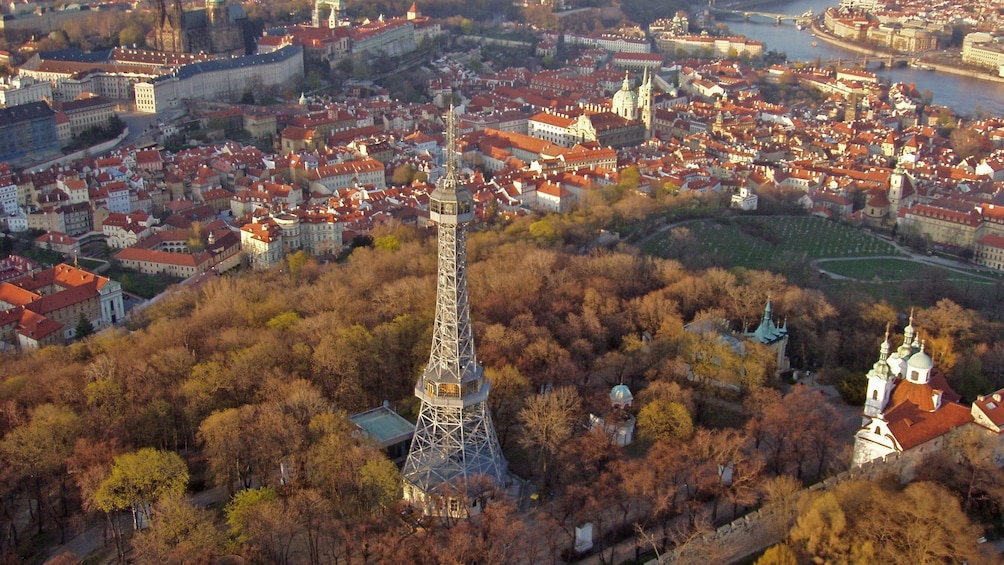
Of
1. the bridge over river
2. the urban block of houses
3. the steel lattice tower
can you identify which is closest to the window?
the steel lattice tower

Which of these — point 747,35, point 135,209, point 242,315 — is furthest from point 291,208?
point 747,35

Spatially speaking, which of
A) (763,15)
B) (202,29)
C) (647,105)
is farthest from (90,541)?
(763,15)

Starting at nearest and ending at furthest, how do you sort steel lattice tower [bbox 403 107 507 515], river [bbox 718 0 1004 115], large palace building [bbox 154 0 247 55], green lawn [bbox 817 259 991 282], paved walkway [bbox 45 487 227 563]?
paved walkway [bbox 45 487 227 563] < steel lattice tower [bbox 403 107 507 515] < green lawn [bbox 817 259 991 282] < large palace building [bbox 154 0 247 55] < river [bbox 718 0 1004 115]

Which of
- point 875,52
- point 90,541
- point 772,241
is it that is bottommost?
point 772,241

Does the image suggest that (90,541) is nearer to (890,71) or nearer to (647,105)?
(647,105)

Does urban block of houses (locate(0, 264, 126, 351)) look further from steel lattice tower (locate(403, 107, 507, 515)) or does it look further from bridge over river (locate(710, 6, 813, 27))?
bridge over river (locate(710, 6, 813, 27))
